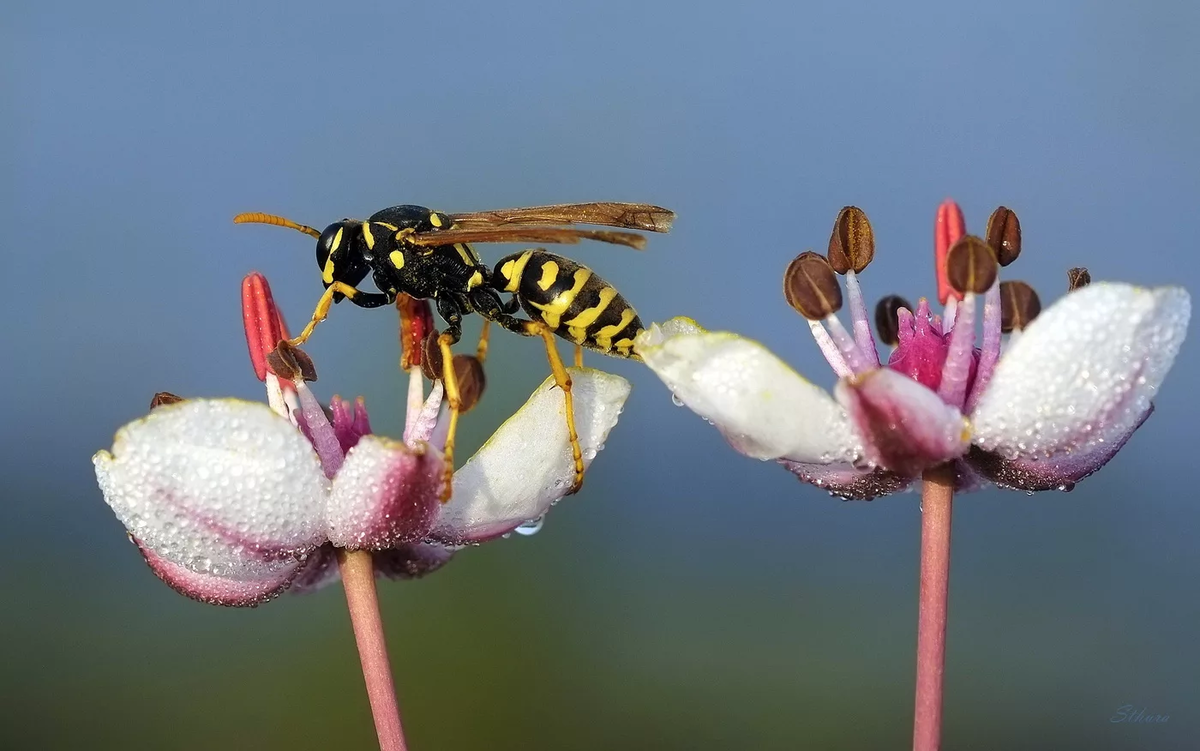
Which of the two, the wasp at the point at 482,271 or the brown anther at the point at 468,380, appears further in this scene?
the wasp at the point at 482,271

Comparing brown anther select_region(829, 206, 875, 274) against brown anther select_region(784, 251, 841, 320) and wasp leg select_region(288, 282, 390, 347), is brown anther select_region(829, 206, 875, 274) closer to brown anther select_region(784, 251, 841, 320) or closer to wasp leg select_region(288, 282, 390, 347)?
brown anther select_region(784, 251, 841, 320)

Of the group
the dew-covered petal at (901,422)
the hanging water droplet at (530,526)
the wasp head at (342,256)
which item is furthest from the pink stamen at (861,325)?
the wasp head at (342,256)

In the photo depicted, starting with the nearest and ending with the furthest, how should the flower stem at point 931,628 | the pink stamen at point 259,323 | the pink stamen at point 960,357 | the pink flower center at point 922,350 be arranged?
1. the flower stem at point 931,628
2. the pink stamen at point 960,357
3. the pink flower center at point 922,350
4. the pink stamen at point 259,323

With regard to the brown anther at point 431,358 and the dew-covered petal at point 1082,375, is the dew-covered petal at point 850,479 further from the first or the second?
the brown anther at point 431,358

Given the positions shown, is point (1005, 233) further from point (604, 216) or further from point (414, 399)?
point (414, 399)

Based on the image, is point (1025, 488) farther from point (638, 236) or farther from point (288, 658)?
point (288, 658)

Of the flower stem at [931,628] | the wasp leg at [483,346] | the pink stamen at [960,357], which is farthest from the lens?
the wasp leg at [483,346]

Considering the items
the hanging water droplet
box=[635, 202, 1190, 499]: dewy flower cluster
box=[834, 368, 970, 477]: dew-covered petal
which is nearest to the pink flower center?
box=[635, 202, 1190, 499]: dewy flower cluster
